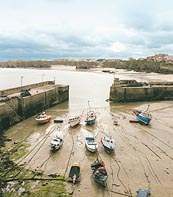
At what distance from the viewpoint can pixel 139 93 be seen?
39.7 m

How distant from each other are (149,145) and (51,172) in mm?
8591

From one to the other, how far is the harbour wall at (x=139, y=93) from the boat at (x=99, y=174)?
24.7 m

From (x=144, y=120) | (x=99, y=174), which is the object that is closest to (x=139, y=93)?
(x=144, y=120)

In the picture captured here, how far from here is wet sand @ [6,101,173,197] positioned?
44.1 ft

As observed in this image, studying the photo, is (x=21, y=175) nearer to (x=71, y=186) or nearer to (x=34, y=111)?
(x=71, y=186)

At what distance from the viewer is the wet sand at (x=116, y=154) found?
13.4 m

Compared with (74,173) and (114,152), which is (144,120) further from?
(74,173)

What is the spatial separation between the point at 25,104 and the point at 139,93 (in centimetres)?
1944

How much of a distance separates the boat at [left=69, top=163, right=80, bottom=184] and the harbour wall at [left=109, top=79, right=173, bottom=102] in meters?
25.2

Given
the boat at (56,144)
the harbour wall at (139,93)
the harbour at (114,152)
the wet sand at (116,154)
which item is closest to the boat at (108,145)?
the harbour at (114,152)

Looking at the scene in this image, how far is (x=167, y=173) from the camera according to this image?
49.2 feet

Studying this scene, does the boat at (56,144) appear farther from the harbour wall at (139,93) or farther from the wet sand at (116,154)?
the harbour wall at (139,93)

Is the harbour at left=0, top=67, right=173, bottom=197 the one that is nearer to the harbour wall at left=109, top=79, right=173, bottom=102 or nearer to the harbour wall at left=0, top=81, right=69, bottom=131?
the harbour wall at left=0, top=81, right=69, bottom=131

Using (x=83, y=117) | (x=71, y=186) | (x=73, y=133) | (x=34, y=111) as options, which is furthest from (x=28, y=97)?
(x=71, y=186)
